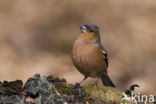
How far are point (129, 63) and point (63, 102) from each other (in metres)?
6.15

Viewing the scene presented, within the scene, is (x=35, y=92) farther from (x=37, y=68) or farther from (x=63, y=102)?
(x=37, y=68)

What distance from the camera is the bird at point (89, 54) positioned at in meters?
5.79

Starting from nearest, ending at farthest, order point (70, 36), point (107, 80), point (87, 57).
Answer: point (87, 57), point (107, 80), point (70, 36)

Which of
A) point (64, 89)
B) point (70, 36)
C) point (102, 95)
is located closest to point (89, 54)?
point (102, 95)

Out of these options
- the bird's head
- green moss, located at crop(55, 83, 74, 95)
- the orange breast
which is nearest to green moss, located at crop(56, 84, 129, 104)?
green moss, located at crop(55, 83, 74, 95)

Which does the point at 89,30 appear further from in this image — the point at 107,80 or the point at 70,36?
the point at 70,36

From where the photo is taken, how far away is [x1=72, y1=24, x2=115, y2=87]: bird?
19.0ft

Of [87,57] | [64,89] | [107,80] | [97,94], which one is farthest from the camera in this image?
[107,80]

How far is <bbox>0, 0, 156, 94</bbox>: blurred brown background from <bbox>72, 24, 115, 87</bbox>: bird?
2.77 m

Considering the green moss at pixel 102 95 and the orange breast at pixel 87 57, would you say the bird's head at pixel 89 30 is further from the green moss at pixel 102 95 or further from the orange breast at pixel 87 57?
the green moss at pixel 102 95

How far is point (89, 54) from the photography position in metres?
5.84

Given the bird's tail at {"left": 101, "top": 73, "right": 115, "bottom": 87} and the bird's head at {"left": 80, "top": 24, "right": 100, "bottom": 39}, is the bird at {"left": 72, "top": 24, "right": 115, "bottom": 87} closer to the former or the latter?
the bird's head at {"left": 80, "top": 24, "right": 100, "bottom": 39}

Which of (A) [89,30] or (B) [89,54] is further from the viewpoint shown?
(A) [89,30]

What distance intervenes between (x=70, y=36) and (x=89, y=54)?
4515mm
